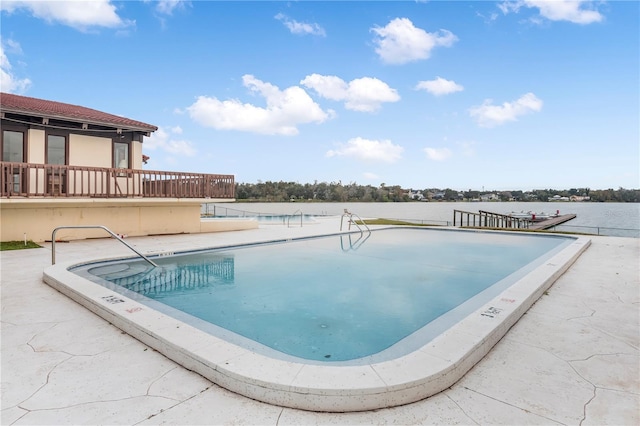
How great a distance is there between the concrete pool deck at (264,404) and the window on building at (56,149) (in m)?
9.16

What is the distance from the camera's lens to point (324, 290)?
641cm

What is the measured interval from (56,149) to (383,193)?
64.4m

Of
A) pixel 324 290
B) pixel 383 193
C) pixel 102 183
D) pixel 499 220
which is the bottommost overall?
pixel 324 290

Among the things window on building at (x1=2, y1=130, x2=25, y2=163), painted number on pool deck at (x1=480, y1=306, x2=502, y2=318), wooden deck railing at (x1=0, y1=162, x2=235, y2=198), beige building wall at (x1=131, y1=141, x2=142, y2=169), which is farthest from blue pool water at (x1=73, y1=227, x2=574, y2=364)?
window on building at (x1=2, y1=130, x2=25, y2=163)

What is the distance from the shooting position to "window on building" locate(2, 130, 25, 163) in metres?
10.7

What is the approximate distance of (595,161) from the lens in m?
26.7

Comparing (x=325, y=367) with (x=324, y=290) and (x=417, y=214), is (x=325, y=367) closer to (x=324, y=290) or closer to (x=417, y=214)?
(x=324, y=290)

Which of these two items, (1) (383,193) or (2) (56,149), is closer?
(2) (56,149)

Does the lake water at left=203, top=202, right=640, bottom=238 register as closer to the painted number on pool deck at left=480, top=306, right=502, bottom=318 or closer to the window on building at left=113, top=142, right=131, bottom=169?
the window on building at left=113, top=142, right=131, bottom=169

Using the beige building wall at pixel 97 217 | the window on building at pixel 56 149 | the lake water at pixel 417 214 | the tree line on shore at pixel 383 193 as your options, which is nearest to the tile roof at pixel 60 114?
the window on building at pixel 56 149

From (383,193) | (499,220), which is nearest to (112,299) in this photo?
(499,220)

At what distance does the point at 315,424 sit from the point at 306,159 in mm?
38468

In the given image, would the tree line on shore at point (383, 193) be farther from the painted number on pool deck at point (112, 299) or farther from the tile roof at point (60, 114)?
the painted number on pool deck at point (112, 299)

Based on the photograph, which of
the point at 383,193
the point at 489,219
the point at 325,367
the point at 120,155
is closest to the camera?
the point at 325,367
